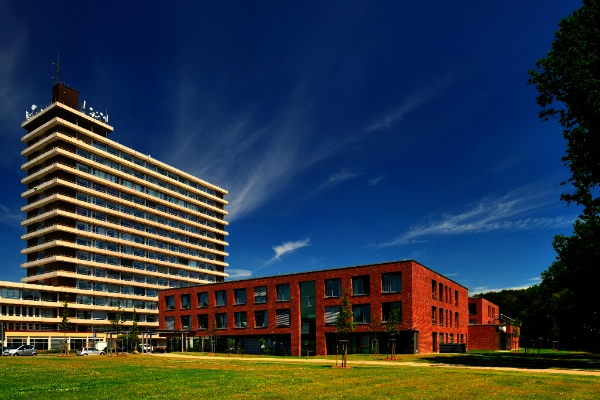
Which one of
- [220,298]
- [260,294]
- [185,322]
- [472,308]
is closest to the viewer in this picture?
[260,294]

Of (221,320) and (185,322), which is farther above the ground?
(221,320)

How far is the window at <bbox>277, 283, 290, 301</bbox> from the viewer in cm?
6262

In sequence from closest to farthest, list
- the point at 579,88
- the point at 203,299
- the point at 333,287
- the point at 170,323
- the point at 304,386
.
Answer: the point at 304,386, the point at 579,88, the point at 333,287, the point at 203,299, the point at 170,323

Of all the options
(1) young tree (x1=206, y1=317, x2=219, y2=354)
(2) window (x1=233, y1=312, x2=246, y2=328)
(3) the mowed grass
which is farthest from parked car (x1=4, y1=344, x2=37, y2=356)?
(3) the mowed grass

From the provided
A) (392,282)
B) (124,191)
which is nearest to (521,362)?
(392,282)

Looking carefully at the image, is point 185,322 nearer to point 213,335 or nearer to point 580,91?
point 213,335

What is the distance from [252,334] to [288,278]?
9.71m

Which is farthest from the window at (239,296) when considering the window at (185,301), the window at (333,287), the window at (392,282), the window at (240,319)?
the window at (392,282)

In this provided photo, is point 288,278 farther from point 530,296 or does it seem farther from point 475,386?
point 530,296

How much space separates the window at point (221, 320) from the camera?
68625mm

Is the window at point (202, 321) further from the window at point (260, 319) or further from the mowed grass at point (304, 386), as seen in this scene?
the mowed grass at point (304, 386)

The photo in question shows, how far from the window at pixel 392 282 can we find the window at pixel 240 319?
2169 centimetres

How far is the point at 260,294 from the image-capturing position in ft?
214

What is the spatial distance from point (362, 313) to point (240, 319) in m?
19.3
